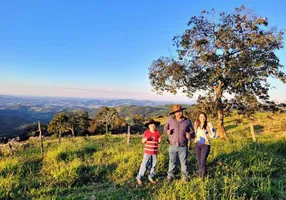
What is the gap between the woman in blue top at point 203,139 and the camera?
259 inches

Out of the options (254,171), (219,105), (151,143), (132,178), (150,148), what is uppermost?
(219,105)

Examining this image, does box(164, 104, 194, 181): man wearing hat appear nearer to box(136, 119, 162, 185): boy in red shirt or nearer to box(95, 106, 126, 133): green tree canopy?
box(136, 119, 162, 185): boy in red shirt

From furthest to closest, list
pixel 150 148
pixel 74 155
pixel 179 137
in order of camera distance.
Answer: pixel 74 155, pixel 150 148, pixel 179 137

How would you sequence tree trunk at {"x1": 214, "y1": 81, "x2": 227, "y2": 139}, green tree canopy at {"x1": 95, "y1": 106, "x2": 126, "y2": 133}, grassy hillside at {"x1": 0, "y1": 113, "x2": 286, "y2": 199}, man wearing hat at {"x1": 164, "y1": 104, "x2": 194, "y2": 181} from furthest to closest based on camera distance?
1. green tree canopy at {"x1": 95, "y1": 106, "x2": 126, "y2": 133}
2. tree trunk at {"x1": 214, "y1": 81, "x2": 227, "y2": 139}
3. man wearing hat at {"x1": 164, "y1": 104, "x2": 194, "y2": 181}
4. grassy hillside at {"x1": 0, "y1": 113, "x2": 286, "y2": 199}

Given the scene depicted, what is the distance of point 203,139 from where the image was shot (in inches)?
261

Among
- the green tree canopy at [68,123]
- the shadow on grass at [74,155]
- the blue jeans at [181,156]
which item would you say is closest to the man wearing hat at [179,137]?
the blue jeans at [181,156]

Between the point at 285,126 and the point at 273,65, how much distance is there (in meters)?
10.6

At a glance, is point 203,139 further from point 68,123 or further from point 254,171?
point 68,123

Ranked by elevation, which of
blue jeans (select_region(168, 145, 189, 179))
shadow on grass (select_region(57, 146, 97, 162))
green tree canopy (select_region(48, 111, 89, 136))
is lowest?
green tree canopy (select_region(48, 111, 89, 136))

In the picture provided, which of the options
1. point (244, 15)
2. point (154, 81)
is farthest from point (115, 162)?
point (244, 15)

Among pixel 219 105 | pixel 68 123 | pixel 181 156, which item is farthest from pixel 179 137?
pixel 68 123

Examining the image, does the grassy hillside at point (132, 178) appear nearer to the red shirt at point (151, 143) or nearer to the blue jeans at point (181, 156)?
the blue jeans at point (181, 156)

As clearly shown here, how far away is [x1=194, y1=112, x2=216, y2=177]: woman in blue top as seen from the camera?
6574mm


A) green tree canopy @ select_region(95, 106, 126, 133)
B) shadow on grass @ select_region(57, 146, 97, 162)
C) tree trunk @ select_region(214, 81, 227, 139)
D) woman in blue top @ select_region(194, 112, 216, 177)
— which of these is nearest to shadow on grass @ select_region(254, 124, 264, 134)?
tree trunk @ select_region(214, 81, 227, 139)
